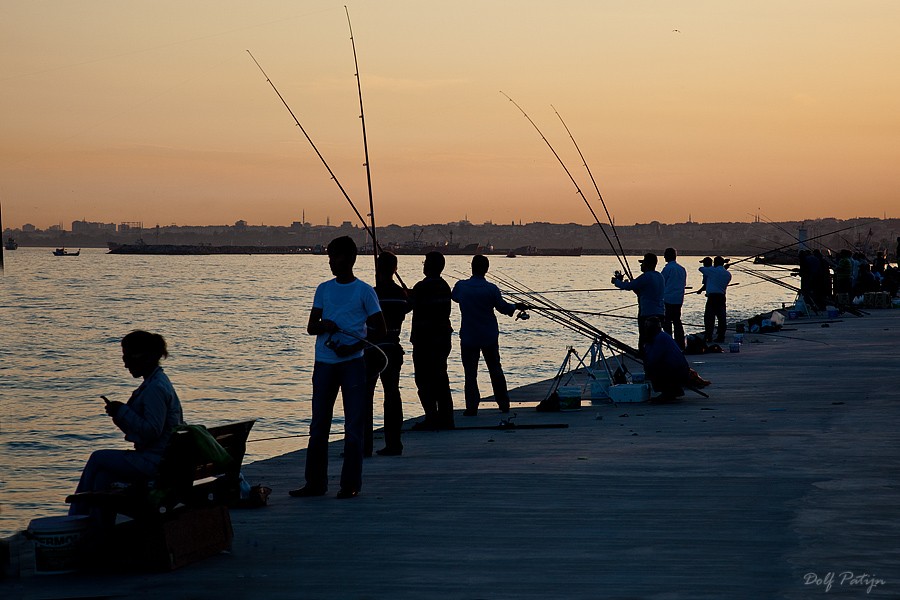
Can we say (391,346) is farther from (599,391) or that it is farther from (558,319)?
(558,319)

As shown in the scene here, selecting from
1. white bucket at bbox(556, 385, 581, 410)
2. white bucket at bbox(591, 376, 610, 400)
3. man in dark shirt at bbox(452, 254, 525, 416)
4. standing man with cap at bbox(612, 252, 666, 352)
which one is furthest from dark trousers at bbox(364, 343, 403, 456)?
standing man with cap at bbox(612, 252, 666, 352)

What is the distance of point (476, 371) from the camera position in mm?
11945

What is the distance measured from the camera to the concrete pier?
5.31m

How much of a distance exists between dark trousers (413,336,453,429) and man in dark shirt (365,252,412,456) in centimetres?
106

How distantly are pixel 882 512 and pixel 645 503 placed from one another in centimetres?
134

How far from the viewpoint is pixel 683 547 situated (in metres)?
5.95

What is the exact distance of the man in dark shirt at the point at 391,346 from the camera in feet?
29.3

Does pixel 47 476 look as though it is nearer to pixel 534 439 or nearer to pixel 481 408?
pixel 481 408

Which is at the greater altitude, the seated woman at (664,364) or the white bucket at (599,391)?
the seated woman at (664,364)

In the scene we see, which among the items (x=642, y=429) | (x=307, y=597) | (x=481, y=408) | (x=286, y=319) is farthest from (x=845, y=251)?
(x=286, y=319)

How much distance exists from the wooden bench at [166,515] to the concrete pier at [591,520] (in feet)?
0.33

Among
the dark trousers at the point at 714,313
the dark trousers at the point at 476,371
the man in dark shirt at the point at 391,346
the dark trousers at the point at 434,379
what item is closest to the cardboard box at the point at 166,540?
the man in dark shirt at the point at 391,346

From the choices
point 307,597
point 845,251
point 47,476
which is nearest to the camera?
point 307,597
